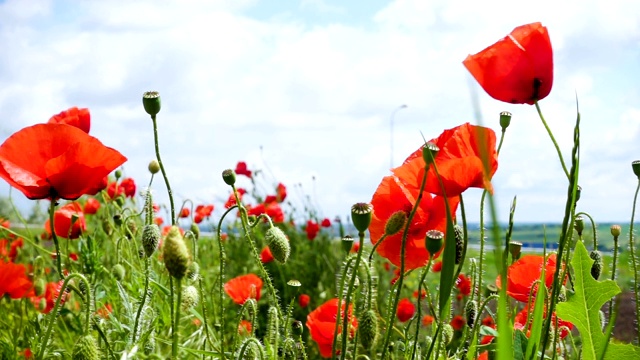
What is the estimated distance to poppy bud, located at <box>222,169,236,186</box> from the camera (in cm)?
184

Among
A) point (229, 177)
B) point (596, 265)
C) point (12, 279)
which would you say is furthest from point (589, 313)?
point (12, 279)

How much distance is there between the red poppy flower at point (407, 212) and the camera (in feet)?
4.87

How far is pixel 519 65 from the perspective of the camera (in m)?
1.39

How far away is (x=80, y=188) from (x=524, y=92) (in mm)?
981

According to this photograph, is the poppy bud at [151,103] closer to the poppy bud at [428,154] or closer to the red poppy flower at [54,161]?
the red poppy flower at [54,161]

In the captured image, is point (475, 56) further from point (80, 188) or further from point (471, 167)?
point (80, 188)

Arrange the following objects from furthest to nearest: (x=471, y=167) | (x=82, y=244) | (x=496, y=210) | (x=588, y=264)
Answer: (x=82, y=244)
(x=588, y=264)
(x=471, y=167)
(x=496, y=210)

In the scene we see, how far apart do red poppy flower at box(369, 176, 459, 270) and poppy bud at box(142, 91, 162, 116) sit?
0.53 m

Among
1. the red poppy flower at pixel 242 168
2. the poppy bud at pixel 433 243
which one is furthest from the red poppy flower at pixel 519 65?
the red poppy flower at pixel 242 168

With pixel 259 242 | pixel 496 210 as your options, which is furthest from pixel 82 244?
pixel 259 242

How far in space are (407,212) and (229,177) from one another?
21.8 inches

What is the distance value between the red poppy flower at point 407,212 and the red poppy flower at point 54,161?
57 cm

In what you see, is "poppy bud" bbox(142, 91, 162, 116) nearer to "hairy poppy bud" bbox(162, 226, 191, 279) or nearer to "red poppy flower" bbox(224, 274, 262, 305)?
"hairy poppy bud" bbox(162, 226, 191, 279)

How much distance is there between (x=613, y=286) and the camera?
5.08ft
